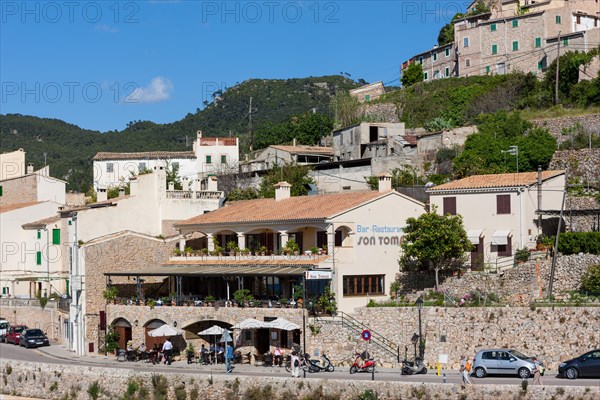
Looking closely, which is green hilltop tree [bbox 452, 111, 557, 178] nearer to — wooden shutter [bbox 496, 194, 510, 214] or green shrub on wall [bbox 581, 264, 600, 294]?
wooden shutter [bbox 496, 194, 510, 214]

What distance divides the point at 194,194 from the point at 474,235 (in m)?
23.4

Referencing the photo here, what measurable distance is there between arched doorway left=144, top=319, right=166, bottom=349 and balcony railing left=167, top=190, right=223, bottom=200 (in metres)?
A: 14.7

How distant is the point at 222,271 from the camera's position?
55438 mm

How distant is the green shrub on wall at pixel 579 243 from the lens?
173 ft

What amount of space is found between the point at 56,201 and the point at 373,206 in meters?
40.8

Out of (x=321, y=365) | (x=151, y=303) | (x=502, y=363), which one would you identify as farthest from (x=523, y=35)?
(x=502, y=363)

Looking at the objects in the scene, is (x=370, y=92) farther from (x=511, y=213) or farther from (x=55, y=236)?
(x=511, y=213)

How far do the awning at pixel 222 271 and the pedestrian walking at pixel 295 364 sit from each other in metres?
5.51

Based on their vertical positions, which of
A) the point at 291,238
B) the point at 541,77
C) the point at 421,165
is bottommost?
the point at 291,238

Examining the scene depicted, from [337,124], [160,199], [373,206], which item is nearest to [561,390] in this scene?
[373,206]

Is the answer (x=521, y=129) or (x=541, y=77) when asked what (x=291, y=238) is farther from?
(x=541, y=77)

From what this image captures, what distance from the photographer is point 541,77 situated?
92.6 meters

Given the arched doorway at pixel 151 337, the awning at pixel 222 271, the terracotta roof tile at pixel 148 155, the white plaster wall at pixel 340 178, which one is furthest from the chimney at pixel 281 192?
the terracotta roof tile at pixel 148 155

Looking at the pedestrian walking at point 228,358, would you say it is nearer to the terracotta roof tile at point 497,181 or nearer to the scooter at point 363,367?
the scooter at point 363,367
